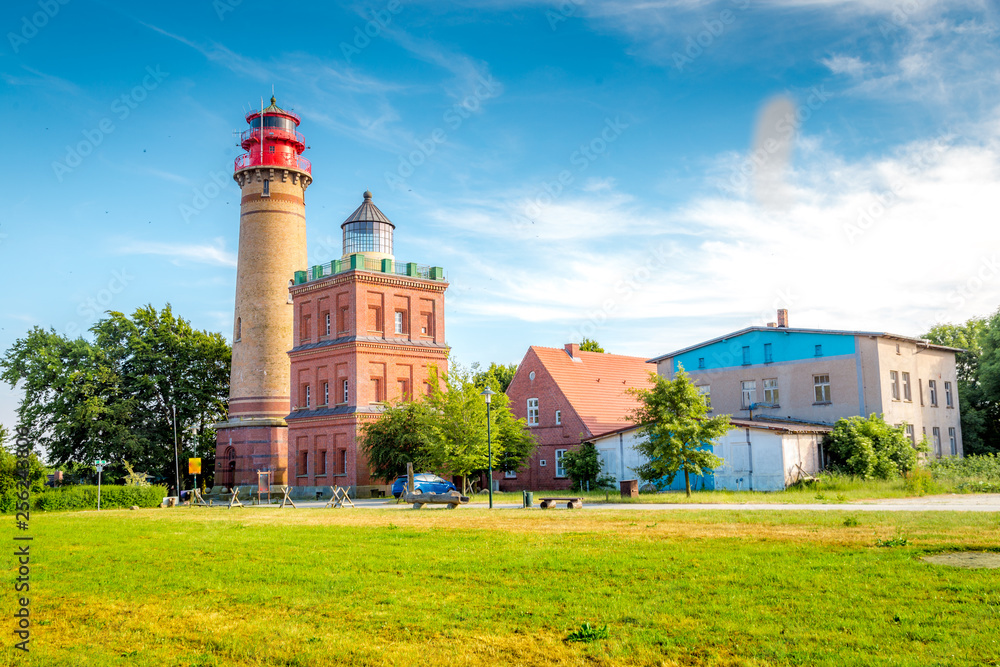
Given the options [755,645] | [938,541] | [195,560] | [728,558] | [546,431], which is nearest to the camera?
[755,645]

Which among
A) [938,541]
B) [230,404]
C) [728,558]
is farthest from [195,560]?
[230,404]

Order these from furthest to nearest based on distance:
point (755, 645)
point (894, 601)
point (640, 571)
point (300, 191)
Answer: point (300, 191) < point (640, 571) < point (894, 601) < point (755, 645)

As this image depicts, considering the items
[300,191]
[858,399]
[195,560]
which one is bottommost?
[195,560]

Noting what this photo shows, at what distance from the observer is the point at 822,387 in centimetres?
3994

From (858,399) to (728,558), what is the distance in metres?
30.4

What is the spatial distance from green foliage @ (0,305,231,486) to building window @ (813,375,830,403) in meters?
41.3

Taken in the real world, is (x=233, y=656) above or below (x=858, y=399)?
below

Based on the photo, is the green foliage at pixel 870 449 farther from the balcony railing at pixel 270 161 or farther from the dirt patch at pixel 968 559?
the balcony railing at pixel 270 161

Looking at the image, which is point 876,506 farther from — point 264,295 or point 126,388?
point 126,388

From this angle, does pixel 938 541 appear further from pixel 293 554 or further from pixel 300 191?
pixel 300 191

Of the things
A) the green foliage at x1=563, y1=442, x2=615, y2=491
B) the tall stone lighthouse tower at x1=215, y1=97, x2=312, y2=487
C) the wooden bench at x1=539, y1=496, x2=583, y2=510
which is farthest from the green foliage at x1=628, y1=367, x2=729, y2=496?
the tall stone lighthouse tower at x1=215, y1=97, x2=312, y2=487

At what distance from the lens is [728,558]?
1138 centimetres

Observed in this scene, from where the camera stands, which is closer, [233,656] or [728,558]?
[233,656]

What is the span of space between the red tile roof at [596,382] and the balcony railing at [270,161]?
19789 mm
